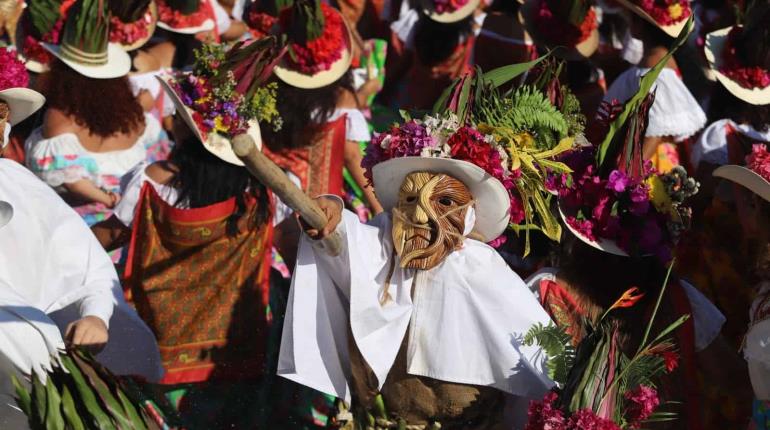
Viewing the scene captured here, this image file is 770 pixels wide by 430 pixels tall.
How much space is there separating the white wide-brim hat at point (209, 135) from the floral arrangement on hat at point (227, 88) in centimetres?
2

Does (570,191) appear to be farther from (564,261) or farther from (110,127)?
(110,127)

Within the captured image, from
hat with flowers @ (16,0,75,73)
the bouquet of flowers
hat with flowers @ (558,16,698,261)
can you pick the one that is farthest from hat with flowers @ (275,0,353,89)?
the bouquet of flowers

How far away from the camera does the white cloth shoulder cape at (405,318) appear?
4.15 metres

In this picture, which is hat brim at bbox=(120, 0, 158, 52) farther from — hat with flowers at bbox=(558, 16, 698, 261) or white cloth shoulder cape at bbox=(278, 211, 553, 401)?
hat with flowers at bbox=(558, 16, 698, 261)

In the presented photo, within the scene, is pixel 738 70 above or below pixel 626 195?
below

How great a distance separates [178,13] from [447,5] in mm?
1699

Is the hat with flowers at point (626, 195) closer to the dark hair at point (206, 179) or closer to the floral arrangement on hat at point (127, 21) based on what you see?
the dark hair at point (206, 179)

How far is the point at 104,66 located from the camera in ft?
19.7

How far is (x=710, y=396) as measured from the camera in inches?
187

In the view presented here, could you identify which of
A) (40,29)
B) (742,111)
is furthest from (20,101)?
(742,111)

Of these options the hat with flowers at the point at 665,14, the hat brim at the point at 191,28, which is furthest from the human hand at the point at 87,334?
the hat with flowers at the point at 665,14

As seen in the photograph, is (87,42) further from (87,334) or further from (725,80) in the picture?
(725,80)

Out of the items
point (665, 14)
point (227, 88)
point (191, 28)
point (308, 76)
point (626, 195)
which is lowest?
point (191, 28)

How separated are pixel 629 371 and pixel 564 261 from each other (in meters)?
0.94
